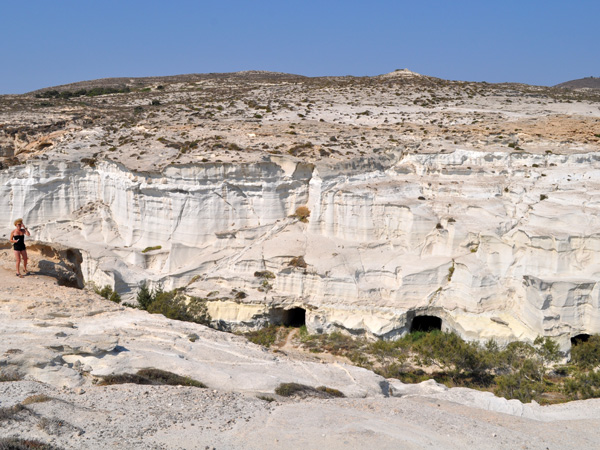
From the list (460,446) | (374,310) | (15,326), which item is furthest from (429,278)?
(15,326)

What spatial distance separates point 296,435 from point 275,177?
18.3m

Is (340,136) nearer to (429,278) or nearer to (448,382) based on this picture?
(429,278)

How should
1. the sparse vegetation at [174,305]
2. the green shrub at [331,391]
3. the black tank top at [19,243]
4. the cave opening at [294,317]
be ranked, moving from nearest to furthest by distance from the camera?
the green shrub at [331,391], the black tank top at [19,243], the sparse vegetation at [174,305], the cave opening at [294,317]

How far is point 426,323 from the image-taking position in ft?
80.5

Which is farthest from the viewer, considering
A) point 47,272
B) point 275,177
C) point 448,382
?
point 275,177

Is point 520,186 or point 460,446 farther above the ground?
point 520,186

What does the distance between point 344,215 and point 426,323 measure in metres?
6.15

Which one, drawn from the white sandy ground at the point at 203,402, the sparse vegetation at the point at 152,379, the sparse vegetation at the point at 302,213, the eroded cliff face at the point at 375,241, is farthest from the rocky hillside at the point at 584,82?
the sparse vegetation at the point at 152,379

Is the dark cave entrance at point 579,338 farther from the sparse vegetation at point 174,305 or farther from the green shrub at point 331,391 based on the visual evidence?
the sparse vegetation at point 174,305

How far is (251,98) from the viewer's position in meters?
42.3

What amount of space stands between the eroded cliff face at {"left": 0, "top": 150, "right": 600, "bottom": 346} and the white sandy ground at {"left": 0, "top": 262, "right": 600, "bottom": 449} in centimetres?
835

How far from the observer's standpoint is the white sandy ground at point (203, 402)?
332 inches

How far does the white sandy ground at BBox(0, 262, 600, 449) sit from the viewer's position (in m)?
8.43

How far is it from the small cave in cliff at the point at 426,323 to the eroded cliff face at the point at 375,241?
4.61ft
